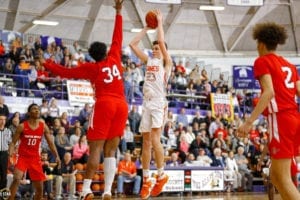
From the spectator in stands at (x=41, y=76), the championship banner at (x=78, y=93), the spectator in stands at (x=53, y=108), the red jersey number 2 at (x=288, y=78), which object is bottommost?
the red jersey number 2 at (x=288, y=78)

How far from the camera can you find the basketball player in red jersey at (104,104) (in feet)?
24.2

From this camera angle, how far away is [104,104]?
7430 mm

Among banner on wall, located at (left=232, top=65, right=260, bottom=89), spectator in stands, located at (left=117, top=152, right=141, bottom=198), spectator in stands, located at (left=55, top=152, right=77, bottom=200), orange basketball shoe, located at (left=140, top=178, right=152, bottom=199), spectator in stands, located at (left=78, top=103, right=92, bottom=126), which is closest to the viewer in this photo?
orange basketball shoe, located at (left=140, top=178, right=152, bottom=199)

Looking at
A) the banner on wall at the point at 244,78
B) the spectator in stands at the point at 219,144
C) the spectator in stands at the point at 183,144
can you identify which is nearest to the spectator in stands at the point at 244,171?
the spectator in stands at the point at 219,144

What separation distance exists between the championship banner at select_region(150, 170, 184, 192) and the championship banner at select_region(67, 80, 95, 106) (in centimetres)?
460

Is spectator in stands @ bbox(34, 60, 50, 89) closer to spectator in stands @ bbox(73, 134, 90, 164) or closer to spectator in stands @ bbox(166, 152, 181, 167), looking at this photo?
spectator in stands @ bbox(73, 134, 90, 164)

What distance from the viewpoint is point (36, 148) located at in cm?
978

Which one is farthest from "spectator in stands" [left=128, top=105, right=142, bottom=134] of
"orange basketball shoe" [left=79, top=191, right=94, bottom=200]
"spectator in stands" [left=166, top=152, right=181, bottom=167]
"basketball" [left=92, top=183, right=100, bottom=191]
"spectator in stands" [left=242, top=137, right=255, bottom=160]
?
"orange basketball shoe" [left=79, top=191, right=94, bottom=200]

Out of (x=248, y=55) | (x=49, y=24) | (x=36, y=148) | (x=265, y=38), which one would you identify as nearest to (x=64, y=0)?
(x=49, y=24)

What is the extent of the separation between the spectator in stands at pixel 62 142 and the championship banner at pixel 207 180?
4.12 m

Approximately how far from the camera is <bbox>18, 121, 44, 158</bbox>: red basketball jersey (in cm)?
971

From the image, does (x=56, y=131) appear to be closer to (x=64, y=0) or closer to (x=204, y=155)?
(x=204, y=155)

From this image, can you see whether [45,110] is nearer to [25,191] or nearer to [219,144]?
[25,191]

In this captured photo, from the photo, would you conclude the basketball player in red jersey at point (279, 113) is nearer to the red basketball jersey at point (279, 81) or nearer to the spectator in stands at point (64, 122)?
the red basketball jersey at point (279, 81)
